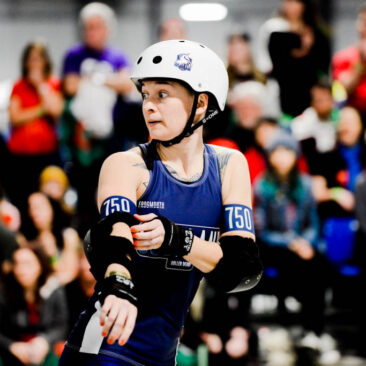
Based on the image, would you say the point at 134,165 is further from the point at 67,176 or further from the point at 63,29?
the point at 63,29

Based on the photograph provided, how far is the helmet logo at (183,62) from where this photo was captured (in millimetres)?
2922

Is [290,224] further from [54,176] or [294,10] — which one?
[54,176]

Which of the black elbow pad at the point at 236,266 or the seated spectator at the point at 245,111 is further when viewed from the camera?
the seated spectator at the point at 245,111

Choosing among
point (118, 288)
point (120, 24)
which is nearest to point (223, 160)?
point (118, 288)

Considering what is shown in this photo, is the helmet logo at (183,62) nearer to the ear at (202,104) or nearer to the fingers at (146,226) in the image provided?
the ear at (202,104)

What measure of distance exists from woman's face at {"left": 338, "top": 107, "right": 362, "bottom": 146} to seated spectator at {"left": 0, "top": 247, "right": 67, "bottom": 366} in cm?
287

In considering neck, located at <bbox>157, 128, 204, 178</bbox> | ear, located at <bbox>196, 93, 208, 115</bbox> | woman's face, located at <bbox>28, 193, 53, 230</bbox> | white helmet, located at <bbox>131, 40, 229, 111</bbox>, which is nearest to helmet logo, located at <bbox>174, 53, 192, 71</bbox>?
white helmet, located at <bbox>131, 40, 229, 111</bbox>

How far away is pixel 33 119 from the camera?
720cm

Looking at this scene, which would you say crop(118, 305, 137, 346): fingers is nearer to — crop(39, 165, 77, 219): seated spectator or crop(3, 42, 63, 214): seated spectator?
crop(39, 165, 77, 219): seated spectator

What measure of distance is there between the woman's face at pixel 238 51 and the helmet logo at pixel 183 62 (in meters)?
3.98

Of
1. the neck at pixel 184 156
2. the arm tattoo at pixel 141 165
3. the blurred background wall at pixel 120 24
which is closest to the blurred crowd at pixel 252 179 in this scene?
the neck at pixel 184 156

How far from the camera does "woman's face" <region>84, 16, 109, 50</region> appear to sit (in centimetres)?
695

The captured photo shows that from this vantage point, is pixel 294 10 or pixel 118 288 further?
pixel 294 10

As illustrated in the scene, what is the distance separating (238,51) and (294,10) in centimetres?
64
